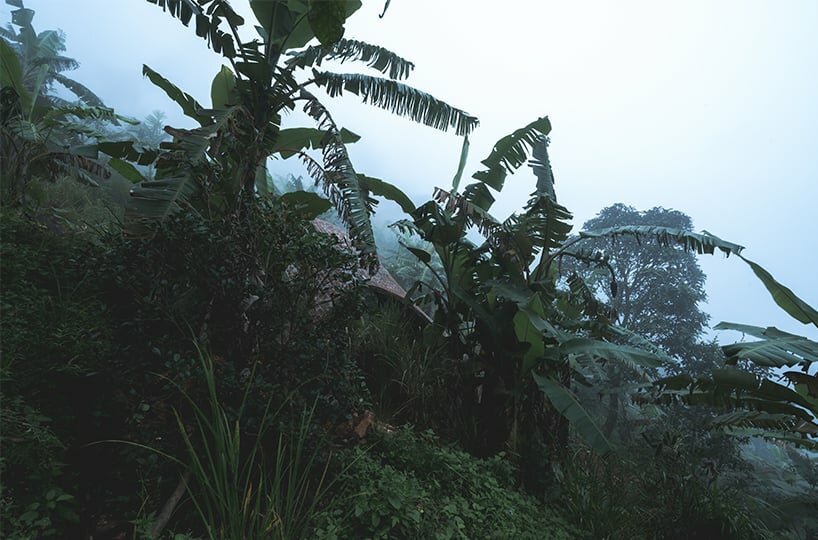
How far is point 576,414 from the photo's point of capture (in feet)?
12.5

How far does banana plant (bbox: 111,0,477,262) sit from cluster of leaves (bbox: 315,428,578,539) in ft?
4.94

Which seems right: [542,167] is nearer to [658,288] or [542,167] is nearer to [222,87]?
[222,87]

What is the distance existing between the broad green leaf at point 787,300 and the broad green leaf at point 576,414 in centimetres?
198

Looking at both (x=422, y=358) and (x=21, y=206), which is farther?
(x=422, y=358)

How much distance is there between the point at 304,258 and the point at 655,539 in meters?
3.68

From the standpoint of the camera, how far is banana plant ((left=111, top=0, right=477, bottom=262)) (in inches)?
107

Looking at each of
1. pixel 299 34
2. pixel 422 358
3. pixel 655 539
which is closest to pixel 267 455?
pixel 422 358

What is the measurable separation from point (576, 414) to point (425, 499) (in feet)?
5.59

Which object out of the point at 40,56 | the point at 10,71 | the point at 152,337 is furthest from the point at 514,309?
the point at 40,56

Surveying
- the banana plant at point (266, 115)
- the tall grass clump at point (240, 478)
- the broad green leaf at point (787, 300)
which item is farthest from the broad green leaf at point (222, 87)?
the broad green leaf at point (787, 300)

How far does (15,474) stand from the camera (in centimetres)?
187

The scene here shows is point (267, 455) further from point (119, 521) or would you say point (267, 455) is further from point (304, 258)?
point (304, 258)

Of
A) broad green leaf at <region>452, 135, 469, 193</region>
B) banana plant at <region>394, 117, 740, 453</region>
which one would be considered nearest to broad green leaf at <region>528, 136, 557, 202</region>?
banana plant at <region>394, 117, 740, 453</region>

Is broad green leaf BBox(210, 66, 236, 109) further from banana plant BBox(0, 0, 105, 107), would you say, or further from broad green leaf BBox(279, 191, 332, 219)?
banana plant BBox(0, 0, 105, 107)
